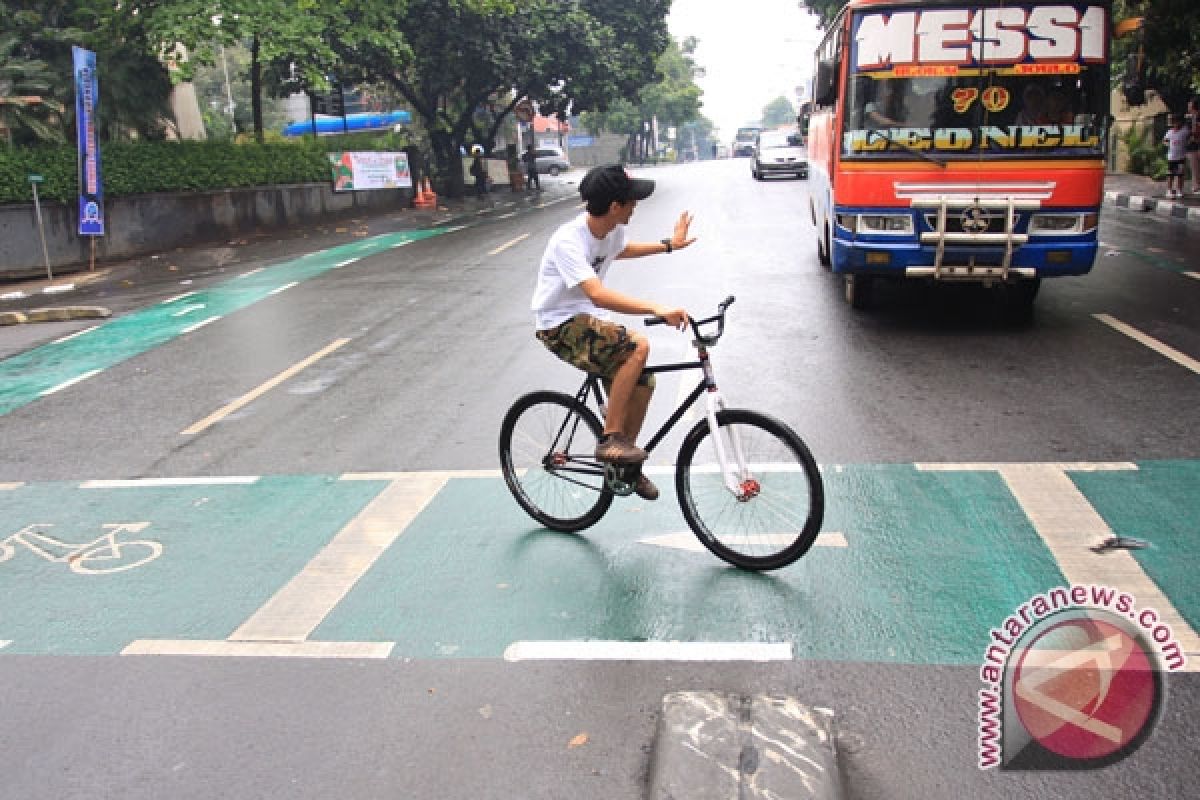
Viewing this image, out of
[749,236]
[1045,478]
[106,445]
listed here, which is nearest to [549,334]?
[1045,478]

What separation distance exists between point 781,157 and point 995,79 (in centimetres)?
2362

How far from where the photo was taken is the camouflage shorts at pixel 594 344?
15.1 ft

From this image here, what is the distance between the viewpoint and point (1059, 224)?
8656 mm

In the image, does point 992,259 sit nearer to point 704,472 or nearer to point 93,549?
point 704,472

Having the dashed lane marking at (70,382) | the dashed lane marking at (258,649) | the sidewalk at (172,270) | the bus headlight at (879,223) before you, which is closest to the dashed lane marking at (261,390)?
the dashed lane marking at (70,382)

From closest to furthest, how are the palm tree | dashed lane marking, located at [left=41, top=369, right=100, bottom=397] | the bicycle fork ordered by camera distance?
the bicycle fork
dashed lane marking, located at [left=41, top=369, right=100, bottom=397]
the palm tree

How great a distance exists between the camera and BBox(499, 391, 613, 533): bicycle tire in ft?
16.4

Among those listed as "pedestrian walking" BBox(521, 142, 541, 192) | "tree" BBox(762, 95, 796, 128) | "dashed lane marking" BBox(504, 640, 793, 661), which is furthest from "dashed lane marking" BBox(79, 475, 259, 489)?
"tree" BBox(762, 95, 796, 128)

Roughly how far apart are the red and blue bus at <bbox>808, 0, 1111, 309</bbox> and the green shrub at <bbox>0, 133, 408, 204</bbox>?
14.6 m

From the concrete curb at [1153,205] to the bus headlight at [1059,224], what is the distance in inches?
411

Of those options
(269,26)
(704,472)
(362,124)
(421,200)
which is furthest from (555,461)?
(362,124)

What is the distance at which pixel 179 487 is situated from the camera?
6148 mm

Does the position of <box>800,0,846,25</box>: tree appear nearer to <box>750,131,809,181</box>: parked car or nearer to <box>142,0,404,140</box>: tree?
<box>750,131,809,181</box>: parked car

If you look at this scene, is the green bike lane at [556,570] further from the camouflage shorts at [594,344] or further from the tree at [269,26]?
the tree at [269,26]
